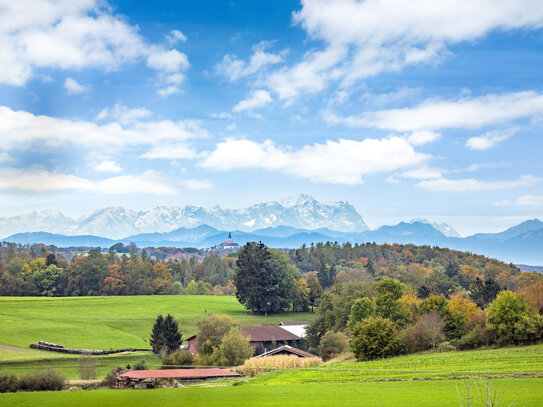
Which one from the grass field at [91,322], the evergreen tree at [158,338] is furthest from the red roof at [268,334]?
the grass field at [91,322]

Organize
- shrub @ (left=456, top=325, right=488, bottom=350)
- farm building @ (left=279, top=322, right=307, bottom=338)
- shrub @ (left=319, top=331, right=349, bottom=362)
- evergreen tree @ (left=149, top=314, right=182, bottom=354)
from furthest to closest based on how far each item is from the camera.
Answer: farm building @ (left=279, top=322, right=307, bottom=338), evergreen tree @ (left=149, top=314, right=182, bottom=354), shrub @ (left=319, top=331, right=349, bottom=362), shrub @ (left=456, top=325, right=488, bottom=350)

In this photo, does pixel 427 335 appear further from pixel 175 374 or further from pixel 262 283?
pixel 262 283

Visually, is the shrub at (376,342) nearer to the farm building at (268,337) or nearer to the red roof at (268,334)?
the farm building at (268,337)

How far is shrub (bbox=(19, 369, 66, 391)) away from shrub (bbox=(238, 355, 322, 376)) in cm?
1551

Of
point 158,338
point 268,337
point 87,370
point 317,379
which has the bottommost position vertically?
point 87,370

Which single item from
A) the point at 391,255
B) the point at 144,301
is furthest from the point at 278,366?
the point at 391,255

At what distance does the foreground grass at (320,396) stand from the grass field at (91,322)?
85.8ft

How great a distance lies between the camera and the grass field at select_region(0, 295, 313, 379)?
2290 inches

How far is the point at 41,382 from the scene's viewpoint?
35969 millimetres

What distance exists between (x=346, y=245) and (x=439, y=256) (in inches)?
1299

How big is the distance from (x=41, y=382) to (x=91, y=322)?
1925 inches

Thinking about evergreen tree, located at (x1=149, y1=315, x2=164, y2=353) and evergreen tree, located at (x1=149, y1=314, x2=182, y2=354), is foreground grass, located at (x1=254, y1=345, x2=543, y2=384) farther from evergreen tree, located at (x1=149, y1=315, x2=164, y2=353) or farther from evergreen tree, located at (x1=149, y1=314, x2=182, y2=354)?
evergreen tree, located at (x1=149, y1=315, x2=164, y2=353)

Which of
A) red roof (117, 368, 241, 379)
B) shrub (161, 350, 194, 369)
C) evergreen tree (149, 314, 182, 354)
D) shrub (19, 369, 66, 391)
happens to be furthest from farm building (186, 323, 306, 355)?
shrub (19, 369, 66, 391)

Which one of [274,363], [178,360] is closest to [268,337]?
[178,360]
